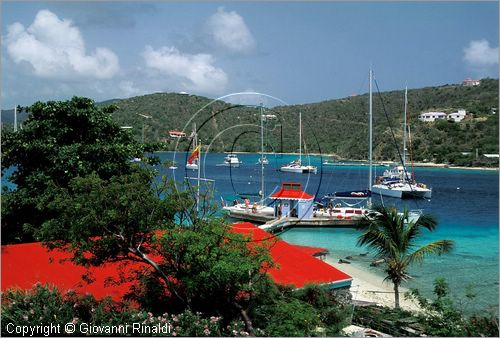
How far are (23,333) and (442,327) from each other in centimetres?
755

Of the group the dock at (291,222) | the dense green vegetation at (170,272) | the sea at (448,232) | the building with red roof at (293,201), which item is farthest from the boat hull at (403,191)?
the dense green vegetation at (170,272)

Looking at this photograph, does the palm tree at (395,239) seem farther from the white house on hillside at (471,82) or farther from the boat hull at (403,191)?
the white house on hillside at (471,82)

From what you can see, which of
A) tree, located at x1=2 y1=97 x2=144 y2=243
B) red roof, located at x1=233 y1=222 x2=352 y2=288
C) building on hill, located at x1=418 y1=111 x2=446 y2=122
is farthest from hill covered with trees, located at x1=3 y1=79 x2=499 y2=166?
red roof, located at x1=233 y1=222 x2=352 y2=288

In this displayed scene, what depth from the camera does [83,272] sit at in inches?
451

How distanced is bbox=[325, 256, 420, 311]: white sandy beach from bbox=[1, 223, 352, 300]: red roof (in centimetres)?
477

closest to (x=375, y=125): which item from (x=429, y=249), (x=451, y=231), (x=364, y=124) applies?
(x=364, y=124)

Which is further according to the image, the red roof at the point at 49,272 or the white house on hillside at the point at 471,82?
the white house on hillside at the point at 471,82

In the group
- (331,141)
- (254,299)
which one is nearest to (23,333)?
(254,299)

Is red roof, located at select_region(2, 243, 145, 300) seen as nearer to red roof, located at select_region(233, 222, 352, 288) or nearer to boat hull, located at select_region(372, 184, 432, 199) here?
red roof, located at select_region(233, 222, 352, 288)

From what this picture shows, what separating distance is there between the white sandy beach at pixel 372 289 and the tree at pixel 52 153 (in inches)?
339

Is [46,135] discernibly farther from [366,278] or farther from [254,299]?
[366,278]

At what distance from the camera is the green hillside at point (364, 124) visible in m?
73.6

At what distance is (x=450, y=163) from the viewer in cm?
9731

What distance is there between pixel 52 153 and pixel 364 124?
76.2 m
